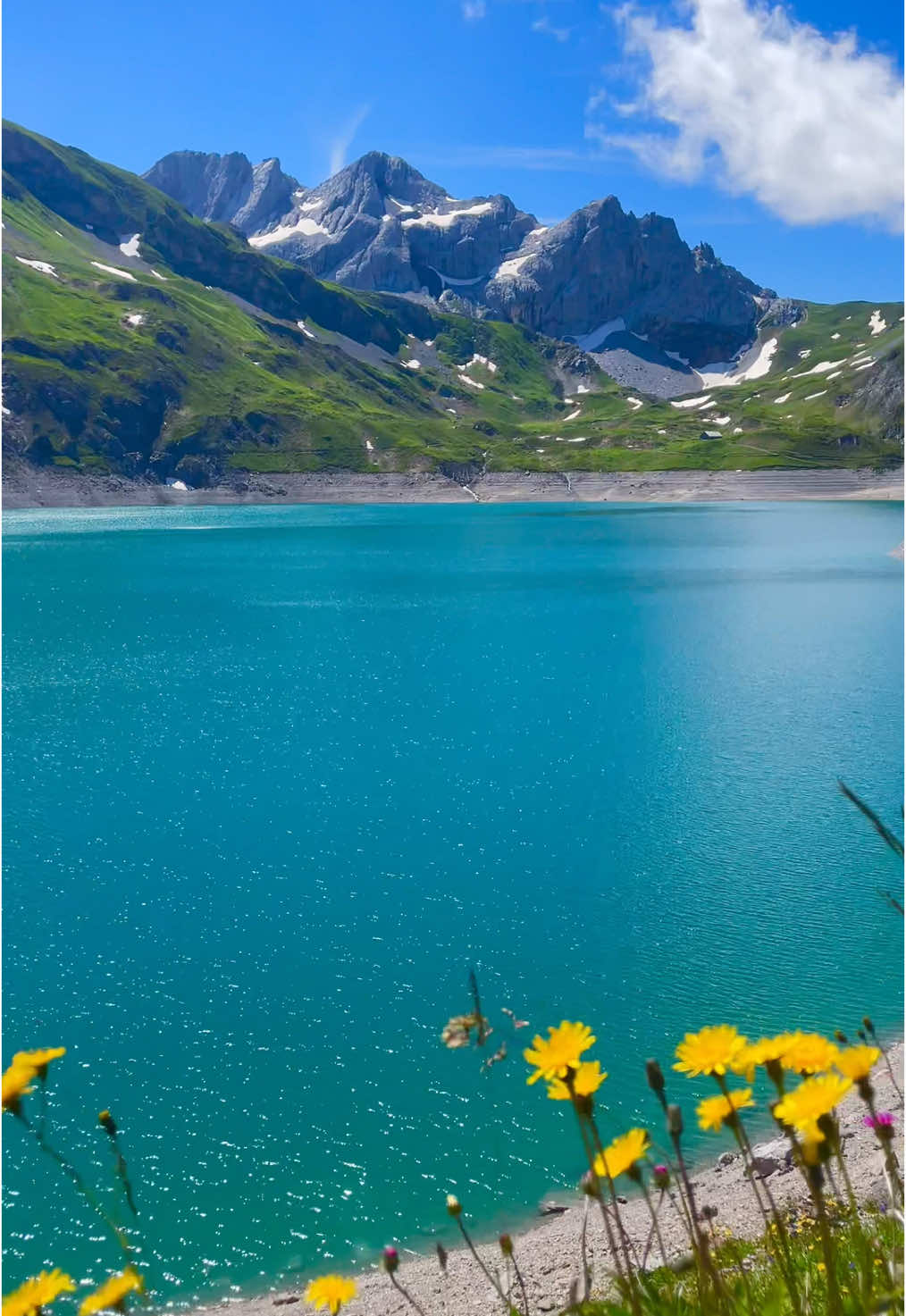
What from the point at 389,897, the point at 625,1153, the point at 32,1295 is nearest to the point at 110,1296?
the point at 32,1295

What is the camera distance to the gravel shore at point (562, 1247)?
34.6 ft

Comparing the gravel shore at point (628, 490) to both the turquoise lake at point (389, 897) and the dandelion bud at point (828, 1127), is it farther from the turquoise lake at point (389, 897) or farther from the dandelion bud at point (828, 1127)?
the dandelion bud at point (828, 1127)

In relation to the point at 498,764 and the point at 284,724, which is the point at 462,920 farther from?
the point at 284,724

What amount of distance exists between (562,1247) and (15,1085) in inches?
400

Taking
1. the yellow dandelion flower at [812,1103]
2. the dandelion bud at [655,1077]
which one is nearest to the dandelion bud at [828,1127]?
the yellow dandelion flower at [812,1103]

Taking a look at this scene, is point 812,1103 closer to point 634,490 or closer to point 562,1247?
point 562,1247

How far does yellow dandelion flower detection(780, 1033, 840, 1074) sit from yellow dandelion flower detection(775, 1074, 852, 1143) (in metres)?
0.05

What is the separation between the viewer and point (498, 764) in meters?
32.2

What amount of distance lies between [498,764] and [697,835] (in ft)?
26.8

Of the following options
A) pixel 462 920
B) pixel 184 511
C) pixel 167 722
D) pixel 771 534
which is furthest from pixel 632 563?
pixel 184 511

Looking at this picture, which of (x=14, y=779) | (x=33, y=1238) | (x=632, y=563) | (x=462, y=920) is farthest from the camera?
(x=632, y=563)

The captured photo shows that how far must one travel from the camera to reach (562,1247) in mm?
11281

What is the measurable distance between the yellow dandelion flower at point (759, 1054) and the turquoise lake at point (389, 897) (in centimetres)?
1092

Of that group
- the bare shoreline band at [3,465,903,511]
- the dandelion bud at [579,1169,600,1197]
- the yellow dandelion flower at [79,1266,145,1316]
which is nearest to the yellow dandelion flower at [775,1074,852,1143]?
the dandelion bud at [579,1169,600,1197]
